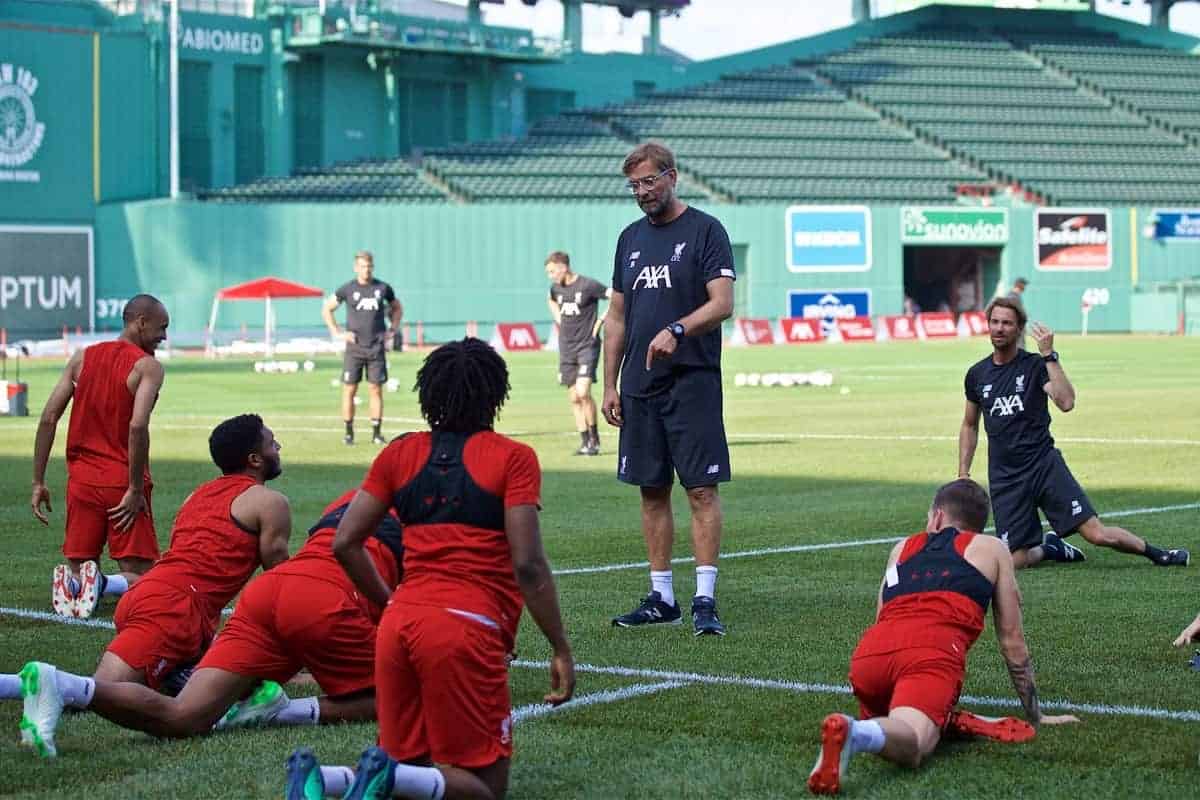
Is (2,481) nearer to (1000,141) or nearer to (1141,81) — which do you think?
(1000,141)

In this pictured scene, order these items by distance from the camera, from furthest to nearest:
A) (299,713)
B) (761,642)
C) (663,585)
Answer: (663,585), (761,642), (299,713)

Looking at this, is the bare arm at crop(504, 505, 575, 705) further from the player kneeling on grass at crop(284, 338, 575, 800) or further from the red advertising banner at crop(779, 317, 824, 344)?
the red advertising banner at crop(779, 317, 824, 344)

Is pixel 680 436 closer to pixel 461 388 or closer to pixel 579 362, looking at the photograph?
pixel 461 388

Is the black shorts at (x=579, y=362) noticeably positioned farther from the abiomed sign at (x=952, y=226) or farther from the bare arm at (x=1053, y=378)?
the abiomed sign at (x=952, y=226)

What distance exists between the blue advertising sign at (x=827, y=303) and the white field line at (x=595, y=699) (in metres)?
58.8

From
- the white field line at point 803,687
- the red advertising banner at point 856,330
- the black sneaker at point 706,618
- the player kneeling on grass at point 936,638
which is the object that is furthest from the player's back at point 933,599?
the red advertising banner at point 856,330

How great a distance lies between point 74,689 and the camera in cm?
632

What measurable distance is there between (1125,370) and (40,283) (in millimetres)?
33849

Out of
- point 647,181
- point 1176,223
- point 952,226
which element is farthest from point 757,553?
point 1176,223

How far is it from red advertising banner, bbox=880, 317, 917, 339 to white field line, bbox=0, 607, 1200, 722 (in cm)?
5657

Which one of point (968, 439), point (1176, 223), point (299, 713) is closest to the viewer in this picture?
point (299, 713)

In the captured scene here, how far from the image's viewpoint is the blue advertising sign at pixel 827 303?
66.6m

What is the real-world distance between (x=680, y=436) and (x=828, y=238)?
192 feet

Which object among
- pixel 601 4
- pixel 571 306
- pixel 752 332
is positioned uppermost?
pixel 601 4
